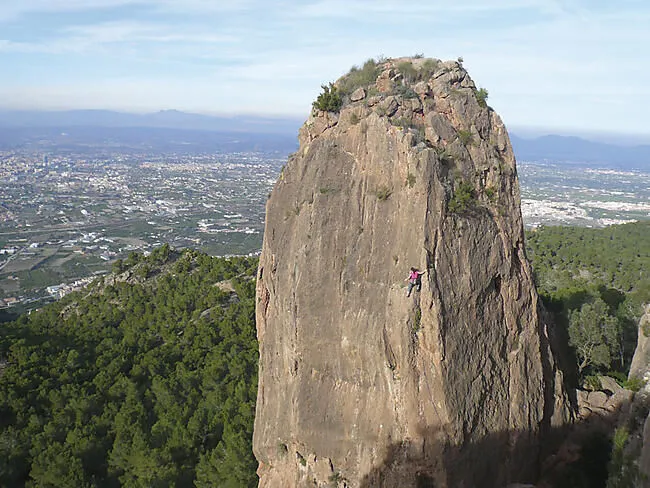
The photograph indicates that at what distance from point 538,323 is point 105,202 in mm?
155978

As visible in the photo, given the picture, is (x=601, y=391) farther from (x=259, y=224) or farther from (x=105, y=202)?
(x=105, y=202)

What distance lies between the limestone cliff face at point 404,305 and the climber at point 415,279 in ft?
0.66

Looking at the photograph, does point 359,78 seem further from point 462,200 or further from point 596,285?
point 596,285

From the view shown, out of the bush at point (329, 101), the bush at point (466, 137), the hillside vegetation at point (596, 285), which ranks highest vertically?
the bush at point (329, 101)

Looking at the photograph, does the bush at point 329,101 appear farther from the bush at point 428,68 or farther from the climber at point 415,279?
the climber at point 415,279

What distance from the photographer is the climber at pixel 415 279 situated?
49.5ft

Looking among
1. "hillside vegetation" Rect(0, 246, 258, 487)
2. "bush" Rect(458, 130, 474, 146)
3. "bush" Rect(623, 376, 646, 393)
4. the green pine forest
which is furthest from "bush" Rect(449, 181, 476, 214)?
"hillside vegetation" Rect(0, 246, 258, 487)

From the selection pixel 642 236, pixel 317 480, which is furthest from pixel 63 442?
pixel 642 236

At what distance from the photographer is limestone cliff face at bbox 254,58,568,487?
15648 millimetres

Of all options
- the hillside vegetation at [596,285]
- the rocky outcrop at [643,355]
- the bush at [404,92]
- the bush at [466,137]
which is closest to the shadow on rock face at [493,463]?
the rocky outcrop at [643,355]

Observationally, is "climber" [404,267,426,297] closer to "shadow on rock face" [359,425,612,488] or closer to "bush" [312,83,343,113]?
"shadow on rock face" [359,425,612,488]

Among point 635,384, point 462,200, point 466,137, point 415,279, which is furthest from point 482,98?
point 635,384

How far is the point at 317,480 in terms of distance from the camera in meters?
17.7

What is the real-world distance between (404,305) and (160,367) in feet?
87.4
